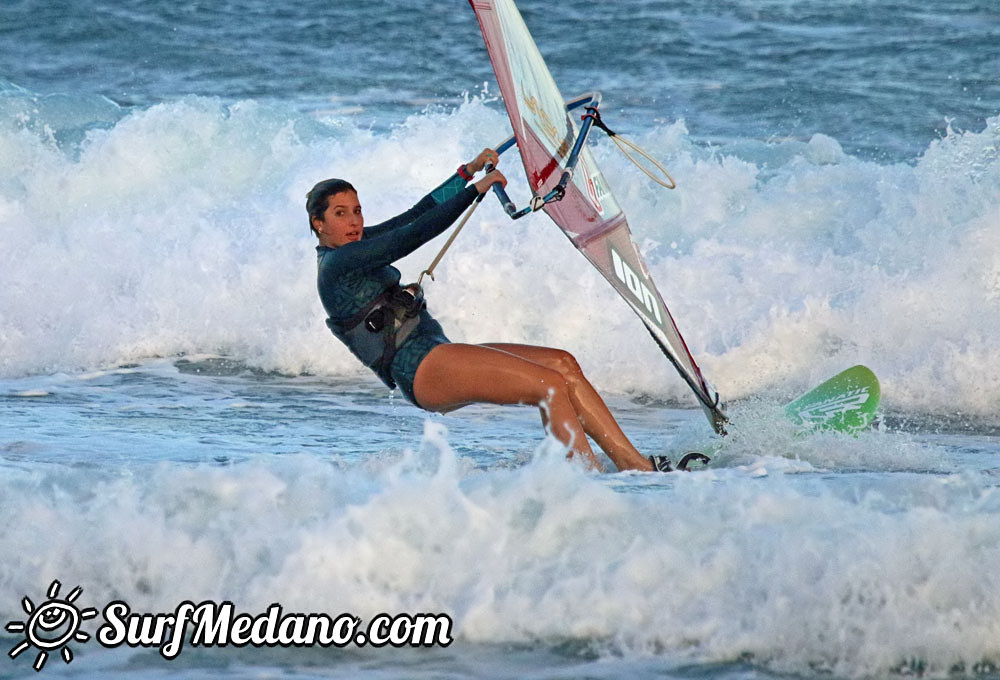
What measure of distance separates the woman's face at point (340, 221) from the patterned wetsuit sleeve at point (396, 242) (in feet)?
0.39

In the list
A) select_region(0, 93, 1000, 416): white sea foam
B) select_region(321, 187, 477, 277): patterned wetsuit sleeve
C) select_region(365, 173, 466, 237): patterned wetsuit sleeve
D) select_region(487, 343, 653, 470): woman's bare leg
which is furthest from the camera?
select_region(0, 93, 1000, 416): white sea foam

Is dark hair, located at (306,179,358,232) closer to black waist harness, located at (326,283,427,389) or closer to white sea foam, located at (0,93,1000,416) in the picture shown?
black waist harness, located at (326,283,427,389)

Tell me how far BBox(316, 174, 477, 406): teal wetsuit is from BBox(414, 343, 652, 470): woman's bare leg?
76 millimetres

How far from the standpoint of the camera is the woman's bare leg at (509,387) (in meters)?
4.79

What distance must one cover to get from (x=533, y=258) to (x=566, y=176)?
4441mm

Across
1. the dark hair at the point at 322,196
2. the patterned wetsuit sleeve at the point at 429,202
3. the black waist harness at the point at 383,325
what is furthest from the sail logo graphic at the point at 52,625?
the patterned wetsuit sleeve at the point at 429,202

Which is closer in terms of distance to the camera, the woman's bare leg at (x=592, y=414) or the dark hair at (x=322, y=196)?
the dark hair at (x=322, y=196)

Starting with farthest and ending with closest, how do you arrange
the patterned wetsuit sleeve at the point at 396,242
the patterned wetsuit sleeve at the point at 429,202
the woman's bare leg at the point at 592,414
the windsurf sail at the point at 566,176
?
the patterned wetsuit sleeve at the point at 429,202
the woman's bare leg at the point at 592,414
the windsurf sail at the point at 566,176
the patterned wetsuit sleeve at the point at 396,242

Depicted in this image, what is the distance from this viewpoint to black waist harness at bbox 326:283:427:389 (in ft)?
15.6

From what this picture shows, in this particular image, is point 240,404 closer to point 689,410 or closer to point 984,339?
point 689,410

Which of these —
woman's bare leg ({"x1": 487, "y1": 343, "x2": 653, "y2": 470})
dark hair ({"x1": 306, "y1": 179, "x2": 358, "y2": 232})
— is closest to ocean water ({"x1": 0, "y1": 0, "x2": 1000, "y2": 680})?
woman's bare leg ({"x1": 487, "y1": 343, "x2": 653, "y2": 470})

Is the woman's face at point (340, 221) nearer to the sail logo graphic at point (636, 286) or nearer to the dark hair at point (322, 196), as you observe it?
the dark hair at point (322, 196)

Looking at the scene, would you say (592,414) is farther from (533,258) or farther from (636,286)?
(533,258)

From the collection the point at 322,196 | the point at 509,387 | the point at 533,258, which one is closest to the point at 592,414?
the point at 509,387
